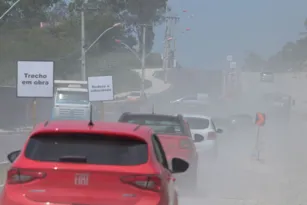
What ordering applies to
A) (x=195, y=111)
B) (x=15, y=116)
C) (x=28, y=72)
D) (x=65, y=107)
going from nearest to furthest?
(x=28, y=72) < (x=65, y=107) < (x=15, y=116) < (x=195, y=111)

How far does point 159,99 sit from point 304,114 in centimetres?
1594

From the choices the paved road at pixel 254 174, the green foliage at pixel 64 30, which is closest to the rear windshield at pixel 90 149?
the paved road at pixel 254 174

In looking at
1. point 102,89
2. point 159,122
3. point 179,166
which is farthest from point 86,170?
point 102,89

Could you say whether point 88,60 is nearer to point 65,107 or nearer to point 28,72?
point 65,107

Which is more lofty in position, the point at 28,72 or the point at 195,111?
the point at 28,72

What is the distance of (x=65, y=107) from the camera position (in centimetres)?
4041

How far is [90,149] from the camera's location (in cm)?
720

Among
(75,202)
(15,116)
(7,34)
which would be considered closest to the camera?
(75,202)

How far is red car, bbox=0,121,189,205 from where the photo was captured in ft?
23.0

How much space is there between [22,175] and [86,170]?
24.8 inches

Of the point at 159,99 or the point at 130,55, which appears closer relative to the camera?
the point at 159,99

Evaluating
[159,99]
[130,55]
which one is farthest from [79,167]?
[130,55]

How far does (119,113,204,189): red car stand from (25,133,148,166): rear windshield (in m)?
8.19

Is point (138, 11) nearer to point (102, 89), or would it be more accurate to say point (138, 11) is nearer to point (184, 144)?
point (102, 89)
